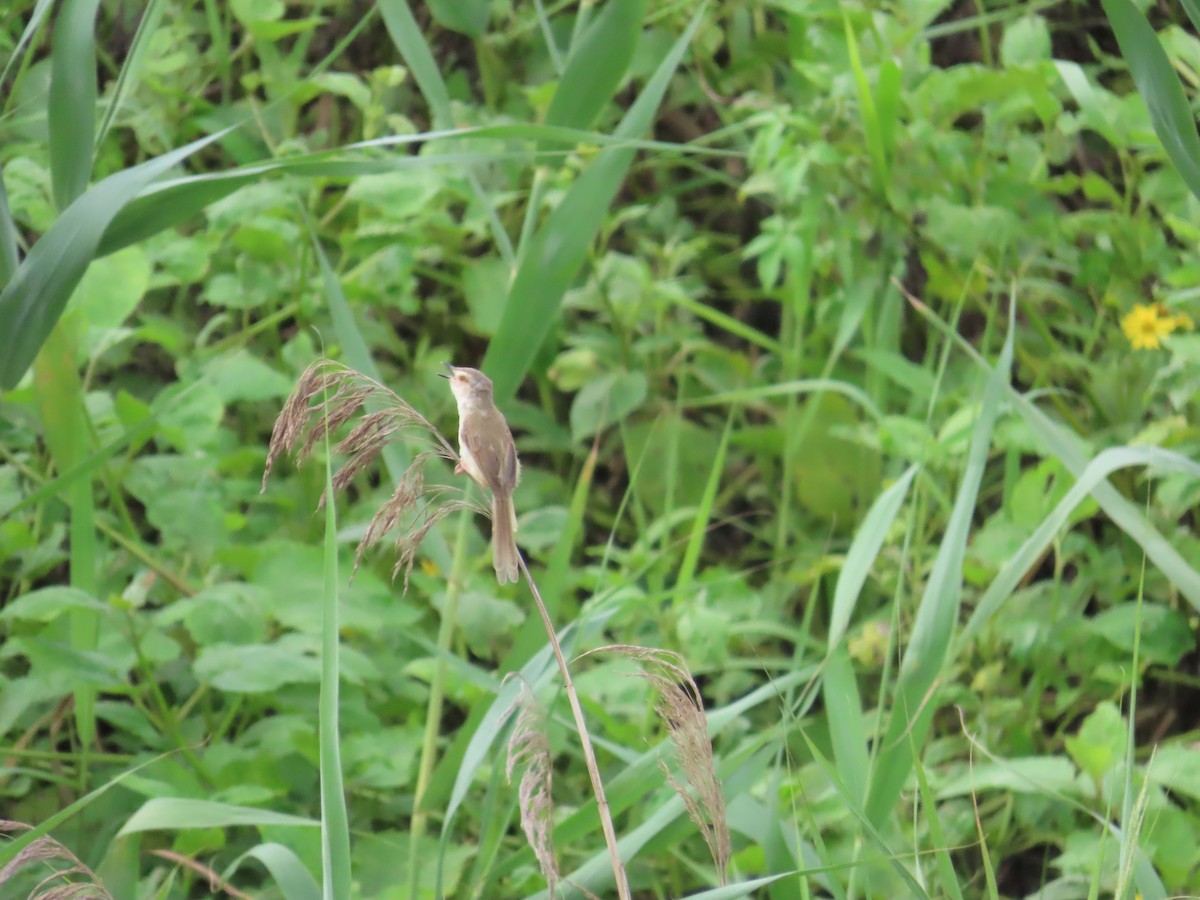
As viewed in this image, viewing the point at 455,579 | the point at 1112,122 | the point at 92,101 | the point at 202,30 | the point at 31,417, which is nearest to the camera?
the point at 92,101

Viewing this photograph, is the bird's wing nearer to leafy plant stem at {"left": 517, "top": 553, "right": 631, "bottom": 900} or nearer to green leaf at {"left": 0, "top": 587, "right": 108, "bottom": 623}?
leafy plant stem at {"left": 517, "top": 553, "right": 631, "bottom": 900}

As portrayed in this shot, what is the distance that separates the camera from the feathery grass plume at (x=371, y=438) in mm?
816

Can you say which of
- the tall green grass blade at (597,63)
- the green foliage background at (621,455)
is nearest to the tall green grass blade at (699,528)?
the green foliage background at (621,455)

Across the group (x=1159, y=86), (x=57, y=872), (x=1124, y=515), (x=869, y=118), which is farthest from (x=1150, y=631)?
(x=57, y=872)

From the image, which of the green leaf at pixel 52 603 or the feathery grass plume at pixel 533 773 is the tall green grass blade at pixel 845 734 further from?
the green leaf at pixel 52 603

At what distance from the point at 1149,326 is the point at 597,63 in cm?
126

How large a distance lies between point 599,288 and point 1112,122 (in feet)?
2.87

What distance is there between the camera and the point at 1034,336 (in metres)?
2.51

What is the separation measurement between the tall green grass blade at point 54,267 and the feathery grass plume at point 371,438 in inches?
9.0

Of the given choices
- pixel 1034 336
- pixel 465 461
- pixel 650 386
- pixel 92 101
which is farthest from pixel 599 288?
pixel 465 461

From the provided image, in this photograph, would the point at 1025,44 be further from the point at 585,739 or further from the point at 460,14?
the point at 585,739

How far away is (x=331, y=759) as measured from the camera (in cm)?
95

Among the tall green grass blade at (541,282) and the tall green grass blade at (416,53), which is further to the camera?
the tall green grass blade at (416,53)

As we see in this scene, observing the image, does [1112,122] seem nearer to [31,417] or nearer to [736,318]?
[736,318]
